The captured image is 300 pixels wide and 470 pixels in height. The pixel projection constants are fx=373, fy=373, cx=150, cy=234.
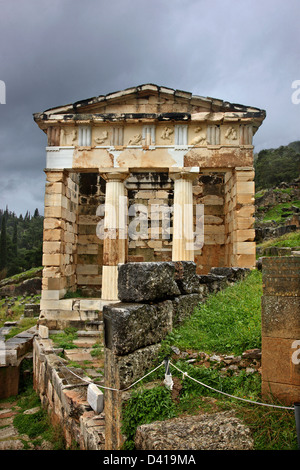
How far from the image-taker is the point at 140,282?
198 inches

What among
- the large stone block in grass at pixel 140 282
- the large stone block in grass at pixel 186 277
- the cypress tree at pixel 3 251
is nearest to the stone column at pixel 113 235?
the large stone block in grass at pixel 186 277

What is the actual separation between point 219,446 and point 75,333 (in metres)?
8.31

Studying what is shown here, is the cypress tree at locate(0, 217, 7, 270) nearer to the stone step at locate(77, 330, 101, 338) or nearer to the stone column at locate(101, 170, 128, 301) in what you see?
the stone column at locate(101, 170, 128, 301)

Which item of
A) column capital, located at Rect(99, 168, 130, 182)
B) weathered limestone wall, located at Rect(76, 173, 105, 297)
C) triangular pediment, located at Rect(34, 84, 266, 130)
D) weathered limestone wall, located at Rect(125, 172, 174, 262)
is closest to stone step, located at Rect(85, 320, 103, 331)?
weathered limestone wall, located at Rect(76, 173, 105, 297)

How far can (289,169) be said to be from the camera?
44062 millimetres

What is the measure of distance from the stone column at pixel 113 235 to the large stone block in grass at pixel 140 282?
261 inches

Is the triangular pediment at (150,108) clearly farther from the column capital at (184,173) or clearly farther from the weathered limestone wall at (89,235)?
the weathered limestone wall at (89,235)

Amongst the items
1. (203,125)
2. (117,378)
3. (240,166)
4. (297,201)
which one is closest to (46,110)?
(203,125)

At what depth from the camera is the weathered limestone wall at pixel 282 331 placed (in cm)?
360

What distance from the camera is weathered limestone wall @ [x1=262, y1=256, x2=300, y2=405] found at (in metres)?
3.60

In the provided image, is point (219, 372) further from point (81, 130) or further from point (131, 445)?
point (81, 130)

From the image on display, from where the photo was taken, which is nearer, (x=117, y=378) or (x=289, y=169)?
(x=117, y=378)

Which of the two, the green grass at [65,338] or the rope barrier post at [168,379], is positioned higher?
the rope barrier post at [168,379]

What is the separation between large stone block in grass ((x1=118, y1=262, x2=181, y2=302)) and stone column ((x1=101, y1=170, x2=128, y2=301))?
261 inches
